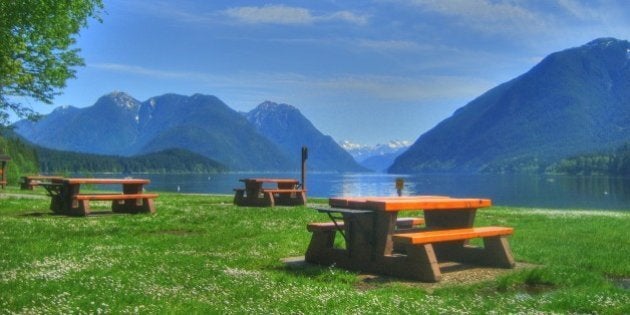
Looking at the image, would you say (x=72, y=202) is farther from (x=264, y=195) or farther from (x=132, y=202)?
(x=264, y=195)

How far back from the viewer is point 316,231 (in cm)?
1320

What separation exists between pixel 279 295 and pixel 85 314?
2.95 m

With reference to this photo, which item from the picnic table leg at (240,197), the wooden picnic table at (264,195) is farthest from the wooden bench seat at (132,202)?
the picnic table leg at (240,197)

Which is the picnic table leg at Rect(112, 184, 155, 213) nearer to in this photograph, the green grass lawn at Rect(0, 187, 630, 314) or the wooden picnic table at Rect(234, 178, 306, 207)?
the wooden picnic table at Rect(234, 178, 306, 207)

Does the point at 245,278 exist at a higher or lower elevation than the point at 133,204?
lower

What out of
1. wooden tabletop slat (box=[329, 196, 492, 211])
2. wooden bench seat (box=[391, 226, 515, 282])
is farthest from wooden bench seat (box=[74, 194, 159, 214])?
wooden bench seat (box=[391, 226, 515, 282])

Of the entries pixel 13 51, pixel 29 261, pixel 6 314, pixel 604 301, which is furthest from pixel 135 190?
pixel 604 301

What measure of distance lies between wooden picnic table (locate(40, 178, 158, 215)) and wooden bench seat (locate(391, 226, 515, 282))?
1461 centimetres

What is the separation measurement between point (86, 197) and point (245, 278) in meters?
14.9

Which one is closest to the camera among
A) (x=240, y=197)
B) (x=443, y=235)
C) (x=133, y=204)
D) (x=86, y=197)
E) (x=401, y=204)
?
(x=443, y=235)

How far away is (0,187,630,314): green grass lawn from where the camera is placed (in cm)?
878

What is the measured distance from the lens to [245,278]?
36.1 ft

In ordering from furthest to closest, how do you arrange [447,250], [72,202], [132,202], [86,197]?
[132,202]
[72,202]
[86,197]
[447,250]

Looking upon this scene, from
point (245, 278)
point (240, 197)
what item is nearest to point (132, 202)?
point (240, 197)
